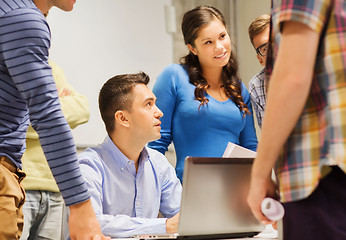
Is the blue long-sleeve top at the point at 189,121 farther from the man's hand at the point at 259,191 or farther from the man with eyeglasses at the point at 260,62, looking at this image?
the man's hand at the point at 259,191

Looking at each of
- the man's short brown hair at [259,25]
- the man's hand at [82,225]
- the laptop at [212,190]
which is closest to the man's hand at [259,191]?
the laptop at [212,190]

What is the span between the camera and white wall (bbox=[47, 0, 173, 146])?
9.29 feet

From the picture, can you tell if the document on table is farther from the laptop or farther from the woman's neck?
the woman's neck

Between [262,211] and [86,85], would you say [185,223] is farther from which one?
[86,85]

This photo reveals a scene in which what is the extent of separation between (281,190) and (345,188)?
0.36ft

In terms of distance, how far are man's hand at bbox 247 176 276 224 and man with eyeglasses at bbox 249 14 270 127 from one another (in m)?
0.98

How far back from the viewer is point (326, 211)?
79 centimetres

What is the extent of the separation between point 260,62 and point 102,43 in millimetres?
1309

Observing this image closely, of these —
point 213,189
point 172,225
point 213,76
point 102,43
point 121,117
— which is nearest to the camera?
point 213,189

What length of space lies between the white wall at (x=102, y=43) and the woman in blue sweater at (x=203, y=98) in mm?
872

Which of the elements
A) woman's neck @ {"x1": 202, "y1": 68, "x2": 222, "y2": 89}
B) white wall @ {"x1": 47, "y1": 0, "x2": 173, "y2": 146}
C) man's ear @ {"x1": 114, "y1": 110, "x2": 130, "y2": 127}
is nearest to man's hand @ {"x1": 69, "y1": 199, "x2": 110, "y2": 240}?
man's ear @ {"x1": 114, "y1": 110, "x2": 130, "y2": 127}

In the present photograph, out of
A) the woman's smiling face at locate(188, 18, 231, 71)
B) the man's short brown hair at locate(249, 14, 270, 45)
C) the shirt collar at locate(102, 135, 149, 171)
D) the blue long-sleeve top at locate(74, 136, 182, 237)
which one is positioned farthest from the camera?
the woman's smiling face at locate(188, 18, 231, 71)

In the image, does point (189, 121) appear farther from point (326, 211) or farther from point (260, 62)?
point (326, 211)

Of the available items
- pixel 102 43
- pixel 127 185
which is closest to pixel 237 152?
pixel 127 185
